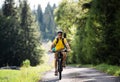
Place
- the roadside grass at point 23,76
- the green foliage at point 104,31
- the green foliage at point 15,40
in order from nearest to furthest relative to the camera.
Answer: the roadside grass at point 23,76 < the green foliage at point 104,31 < the green foliage at point 15,40

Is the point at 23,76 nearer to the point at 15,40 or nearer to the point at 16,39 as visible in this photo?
the point at 15,40

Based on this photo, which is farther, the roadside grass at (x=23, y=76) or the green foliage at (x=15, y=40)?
the green foliage at (x=15, y=40)

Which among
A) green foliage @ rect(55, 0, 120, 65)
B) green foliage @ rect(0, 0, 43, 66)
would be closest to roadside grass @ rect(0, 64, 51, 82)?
green foliage @ rect(55, 0, 120, 65)

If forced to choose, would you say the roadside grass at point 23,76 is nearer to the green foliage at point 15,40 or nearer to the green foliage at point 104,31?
the green foliage at point 104,31

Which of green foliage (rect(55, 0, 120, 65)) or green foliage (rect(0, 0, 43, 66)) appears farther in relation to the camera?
green foliage (rect(0, 0, 43, 66))

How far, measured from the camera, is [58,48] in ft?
53.3

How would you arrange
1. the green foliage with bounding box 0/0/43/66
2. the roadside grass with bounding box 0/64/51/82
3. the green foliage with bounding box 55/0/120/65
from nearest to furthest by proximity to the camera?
the roadside grass with bounding box 0/64/51/82 < the green foliage with bounding box 55/0/120/65 < the green foliage with bounding box 0/0/43/66

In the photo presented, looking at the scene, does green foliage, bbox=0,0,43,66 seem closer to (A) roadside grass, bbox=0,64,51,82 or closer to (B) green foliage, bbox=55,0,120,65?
(B) green foliage, bbox=55,0,120,65

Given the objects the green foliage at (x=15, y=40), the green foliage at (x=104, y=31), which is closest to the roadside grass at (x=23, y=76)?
the green foliage at (x=104, y=31)

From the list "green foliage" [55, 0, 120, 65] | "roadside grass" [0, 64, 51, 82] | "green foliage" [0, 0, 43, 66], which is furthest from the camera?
"green foliage" [0, 0, 43, 66]

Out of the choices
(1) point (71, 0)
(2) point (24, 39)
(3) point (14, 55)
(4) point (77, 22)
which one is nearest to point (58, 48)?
(4) point (77, 22)

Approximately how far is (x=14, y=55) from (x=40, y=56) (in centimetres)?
1018

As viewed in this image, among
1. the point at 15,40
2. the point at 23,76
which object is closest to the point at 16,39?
the point at 15,40

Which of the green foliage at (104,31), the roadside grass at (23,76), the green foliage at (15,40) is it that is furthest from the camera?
the green foliage at (15,40)
